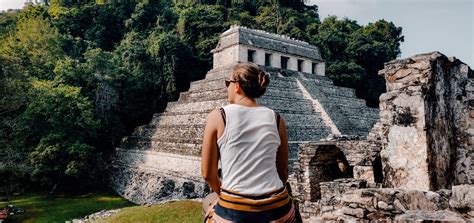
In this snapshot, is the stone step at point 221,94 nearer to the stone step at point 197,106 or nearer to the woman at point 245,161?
the stone step at point 197,106

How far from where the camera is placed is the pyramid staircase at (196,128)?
50.1 feet

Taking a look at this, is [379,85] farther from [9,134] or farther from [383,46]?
[9,134]

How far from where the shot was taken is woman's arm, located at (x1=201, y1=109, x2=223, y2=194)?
193 cm

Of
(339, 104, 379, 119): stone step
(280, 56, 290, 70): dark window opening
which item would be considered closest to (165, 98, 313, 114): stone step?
(339, 104, 379, 119): stone step

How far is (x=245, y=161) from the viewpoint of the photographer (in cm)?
192

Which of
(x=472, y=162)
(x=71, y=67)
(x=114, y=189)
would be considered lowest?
(x=114, y=189)

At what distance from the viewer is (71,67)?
2045 centimetres

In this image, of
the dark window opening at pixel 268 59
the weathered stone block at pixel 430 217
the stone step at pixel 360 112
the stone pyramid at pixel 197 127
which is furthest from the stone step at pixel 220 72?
the weathered stone block at pixel 430 217

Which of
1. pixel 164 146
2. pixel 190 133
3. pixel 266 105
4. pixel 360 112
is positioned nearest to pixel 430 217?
pixel 190 133

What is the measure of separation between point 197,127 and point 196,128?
6cm

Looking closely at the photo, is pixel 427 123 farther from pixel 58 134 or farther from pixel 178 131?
pixel 58 134

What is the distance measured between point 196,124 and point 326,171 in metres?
8.48

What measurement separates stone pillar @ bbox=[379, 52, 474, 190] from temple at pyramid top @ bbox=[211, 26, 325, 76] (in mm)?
15470

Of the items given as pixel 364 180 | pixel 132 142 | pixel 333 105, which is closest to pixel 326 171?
pixel 364 180
